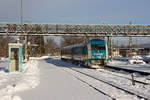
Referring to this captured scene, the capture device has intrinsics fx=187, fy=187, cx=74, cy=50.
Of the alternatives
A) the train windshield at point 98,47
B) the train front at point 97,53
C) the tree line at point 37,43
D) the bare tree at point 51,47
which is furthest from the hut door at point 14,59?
the bare tree at point 51,47

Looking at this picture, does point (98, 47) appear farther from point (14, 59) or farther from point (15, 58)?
point (14, 59)

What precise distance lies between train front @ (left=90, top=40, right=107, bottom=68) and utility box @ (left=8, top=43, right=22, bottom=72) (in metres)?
7.63

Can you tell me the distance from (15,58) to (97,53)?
8511 mm

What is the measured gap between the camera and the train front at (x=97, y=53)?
2020 centimetres

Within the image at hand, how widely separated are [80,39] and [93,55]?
Answer: 5587cm

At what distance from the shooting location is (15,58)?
1716 cm

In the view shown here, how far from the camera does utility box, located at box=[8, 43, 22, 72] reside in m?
16.6

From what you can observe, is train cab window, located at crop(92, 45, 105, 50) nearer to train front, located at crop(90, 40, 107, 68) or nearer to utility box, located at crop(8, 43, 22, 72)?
train front, located at crop(90, 40, 107, 68)

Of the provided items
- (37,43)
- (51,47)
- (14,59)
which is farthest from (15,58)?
(51,47)

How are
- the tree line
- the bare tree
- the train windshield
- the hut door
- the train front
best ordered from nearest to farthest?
the hut door < the train front < the train windshield < the tree line < the bare tree

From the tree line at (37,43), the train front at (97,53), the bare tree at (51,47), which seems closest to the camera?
the train front at (97,53)

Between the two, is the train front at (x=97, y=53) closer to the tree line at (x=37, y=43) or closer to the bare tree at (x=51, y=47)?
the tree line at (x=37, y=43)

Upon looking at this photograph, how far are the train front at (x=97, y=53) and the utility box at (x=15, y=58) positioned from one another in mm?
7627

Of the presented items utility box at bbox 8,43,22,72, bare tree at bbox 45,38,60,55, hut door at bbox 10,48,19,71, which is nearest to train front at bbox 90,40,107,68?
utility box at bbox 8,43,22,72
